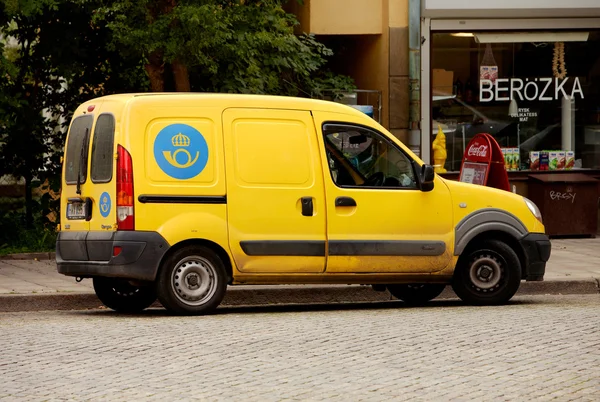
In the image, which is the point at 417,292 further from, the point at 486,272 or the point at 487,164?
the point at 487,164

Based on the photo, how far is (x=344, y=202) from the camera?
34.7ft

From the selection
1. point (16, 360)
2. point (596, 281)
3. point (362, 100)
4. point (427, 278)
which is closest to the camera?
point (16, 360)

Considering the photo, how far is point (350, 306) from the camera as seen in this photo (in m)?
11.5

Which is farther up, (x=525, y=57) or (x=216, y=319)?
(x=525, y=57)

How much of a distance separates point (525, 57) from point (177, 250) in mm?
9624

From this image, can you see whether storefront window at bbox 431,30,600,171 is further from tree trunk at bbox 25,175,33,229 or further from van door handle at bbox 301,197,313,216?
van door handle at bbox 301,197,313,216

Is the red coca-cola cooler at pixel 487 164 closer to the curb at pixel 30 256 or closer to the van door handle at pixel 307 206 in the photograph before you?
the van door handle at pixel 307 206

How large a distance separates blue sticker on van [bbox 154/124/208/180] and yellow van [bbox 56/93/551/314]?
0.01 meters

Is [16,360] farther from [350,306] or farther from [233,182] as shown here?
[350,306]

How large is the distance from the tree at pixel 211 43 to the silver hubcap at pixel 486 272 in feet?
13.5

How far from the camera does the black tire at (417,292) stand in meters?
11.8

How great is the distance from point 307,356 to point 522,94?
11318 millimetres

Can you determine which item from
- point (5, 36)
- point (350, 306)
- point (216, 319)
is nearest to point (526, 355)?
point (216, 319)

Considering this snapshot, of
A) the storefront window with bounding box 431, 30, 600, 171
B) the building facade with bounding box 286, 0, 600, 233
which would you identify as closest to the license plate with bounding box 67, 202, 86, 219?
the building facade with bounding box 286, 0, 600, 233
